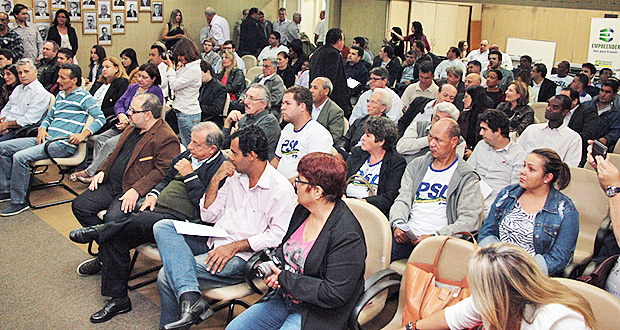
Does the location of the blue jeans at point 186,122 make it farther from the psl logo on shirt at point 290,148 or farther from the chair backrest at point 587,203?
the chair backrest at point 587,203

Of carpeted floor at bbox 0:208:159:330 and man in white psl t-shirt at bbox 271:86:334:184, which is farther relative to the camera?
man in white psl t-shirt at bbox 271:86:334:184

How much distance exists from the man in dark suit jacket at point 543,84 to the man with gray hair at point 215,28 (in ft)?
23.3

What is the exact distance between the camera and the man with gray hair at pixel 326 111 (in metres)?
5.41

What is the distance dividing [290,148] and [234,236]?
4.94 feet

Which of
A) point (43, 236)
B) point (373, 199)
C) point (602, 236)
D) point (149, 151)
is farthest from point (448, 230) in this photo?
point (43, 236)

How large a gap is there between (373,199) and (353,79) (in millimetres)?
4845

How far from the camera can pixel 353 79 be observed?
8328mm

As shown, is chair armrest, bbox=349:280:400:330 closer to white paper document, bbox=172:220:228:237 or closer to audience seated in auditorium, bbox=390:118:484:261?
audience seated in auditorium, bbox=390:118:484:261

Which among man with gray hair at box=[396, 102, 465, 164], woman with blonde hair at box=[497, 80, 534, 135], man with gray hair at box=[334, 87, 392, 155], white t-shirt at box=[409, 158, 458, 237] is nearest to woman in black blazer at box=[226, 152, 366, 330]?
white t-shirt at box=[409, 158, 458, 237]

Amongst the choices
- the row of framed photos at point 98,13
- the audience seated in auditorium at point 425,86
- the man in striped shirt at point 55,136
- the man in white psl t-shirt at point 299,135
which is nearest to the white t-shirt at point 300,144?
the man in white psl t-shirt at point 299,135

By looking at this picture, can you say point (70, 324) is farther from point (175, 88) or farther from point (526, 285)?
point (175, 88)

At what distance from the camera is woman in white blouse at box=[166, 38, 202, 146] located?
610cm

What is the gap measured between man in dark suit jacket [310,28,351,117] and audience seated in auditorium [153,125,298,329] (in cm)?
334

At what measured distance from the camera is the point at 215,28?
40.6 ft
